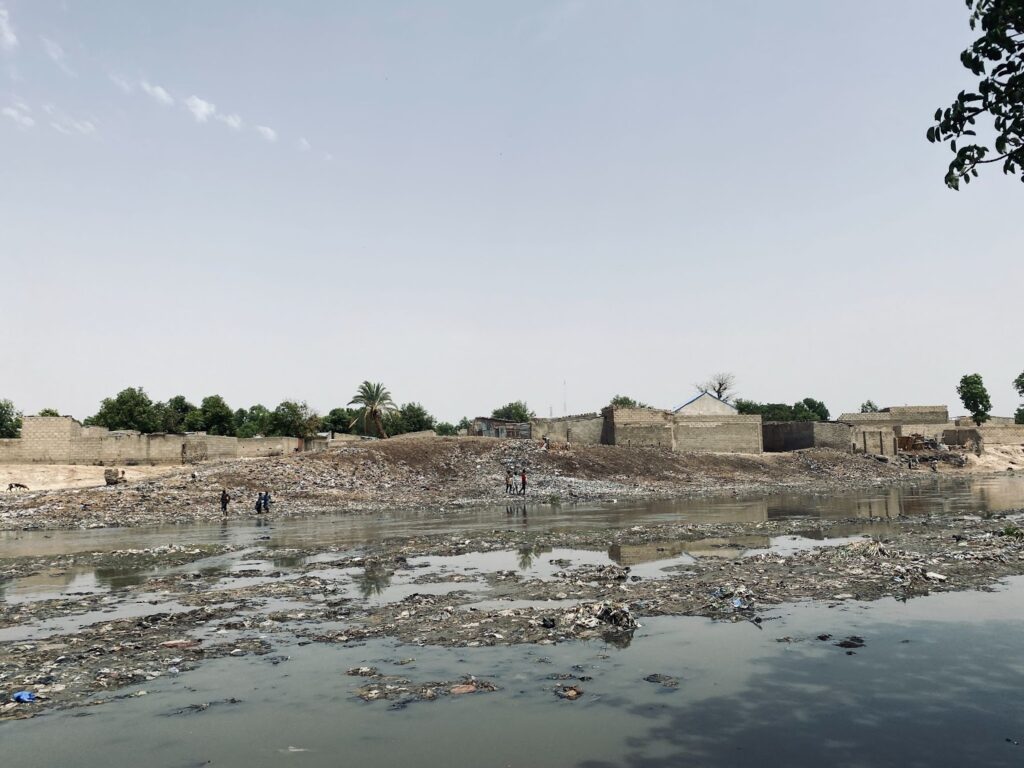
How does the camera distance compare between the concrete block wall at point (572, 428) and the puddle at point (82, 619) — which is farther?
the concrete block wall at point (572, 428)

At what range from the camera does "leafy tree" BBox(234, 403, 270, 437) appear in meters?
90.1

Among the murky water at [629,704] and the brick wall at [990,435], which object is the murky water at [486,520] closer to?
the murky water at [629,704]

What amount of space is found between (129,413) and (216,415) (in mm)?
11393

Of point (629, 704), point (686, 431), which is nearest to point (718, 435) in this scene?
point (686, 431)

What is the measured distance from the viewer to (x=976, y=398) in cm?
7900

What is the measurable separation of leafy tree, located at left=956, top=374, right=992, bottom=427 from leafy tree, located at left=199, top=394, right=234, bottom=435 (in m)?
86.8

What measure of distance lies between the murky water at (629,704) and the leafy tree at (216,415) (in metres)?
78.2

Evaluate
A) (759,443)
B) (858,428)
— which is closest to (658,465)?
(759,443)

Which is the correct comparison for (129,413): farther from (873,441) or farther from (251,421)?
(873,441)

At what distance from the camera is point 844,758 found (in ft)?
16.5

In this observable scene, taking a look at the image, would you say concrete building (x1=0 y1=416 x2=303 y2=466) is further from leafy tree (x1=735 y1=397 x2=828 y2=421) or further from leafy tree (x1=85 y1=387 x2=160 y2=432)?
leafy tree (x1=735 y1=397 x2=828 y2=421)

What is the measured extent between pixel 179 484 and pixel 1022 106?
3362 cm

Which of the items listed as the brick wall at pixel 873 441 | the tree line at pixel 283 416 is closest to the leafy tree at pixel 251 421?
the tree line at pixel 283 416

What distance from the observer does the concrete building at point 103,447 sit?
126 feet
